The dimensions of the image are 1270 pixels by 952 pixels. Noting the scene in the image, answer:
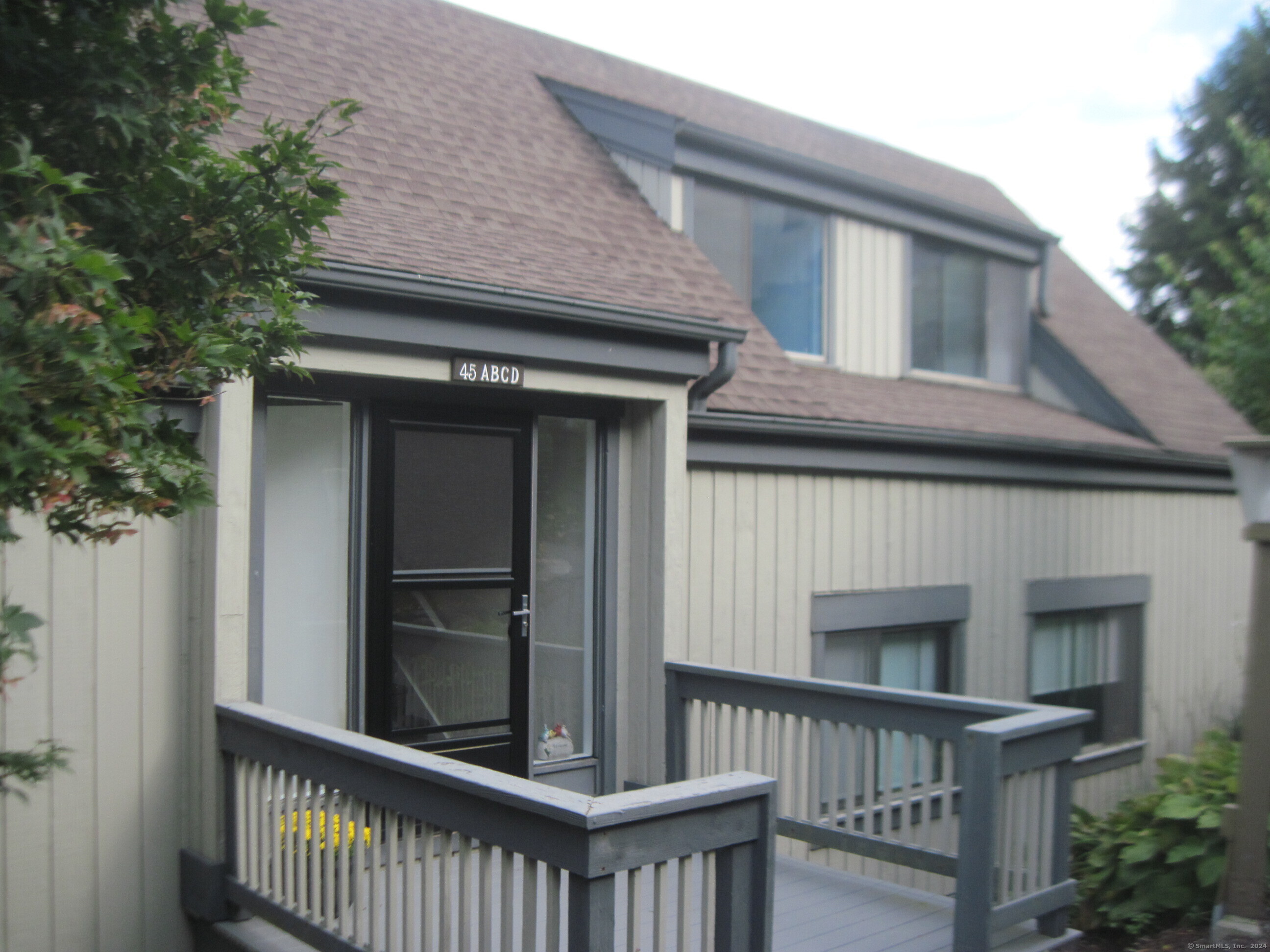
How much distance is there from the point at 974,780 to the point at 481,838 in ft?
6.97

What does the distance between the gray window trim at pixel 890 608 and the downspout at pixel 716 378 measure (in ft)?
5.72

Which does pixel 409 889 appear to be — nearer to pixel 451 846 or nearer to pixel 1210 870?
pixel 451 846

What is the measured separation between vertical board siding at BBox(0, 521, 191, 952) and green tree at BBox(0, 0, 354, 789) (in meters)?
1.44

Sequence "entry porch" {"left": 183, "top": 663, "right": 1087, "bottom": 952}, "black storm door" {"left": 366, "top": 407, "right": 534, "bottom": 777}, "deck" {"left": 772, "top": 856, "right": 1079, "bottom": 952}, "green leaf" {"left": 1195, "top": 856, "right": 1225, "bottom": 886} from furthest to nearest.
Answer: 1. "green leaf" {"left": 1195, "top": 856, "right": 1225, "bottom": 886}
2. "black storm door" {"left": 366, "top": 407, "right": 534, "bottom": 777}
3. "deck" {"left": 772, "top": 856, "right": 1079, "bottom": 952}
4. "entry porch" {"left": 183, "top": 663, "right": 1087, "bottom": 952}

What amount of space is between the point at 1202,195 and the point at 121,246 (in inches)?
1087

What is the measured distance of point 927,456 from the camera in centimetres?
844

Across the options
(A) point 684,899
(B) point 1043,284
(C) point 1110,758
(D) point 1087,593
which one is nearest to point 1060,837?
(A) point 684,899

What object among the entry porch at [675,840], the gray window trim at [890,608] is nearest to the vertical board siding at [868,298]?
the gray window trim at [890,608]

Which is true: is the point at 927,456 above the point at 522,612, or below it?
above

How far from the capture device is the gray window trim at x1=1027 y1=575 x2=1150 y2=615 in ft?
31.4

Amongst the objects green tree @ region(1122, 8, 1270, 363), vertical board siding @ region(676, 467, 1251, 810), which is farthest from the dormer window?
green tree @ region(1122, 8, 1270, 363)

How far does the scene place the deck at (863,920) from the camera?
4.67 meters

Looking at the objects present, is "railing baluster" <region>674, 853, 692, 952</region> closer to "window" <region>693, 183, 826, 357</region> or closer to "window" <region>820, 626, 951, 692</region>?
"window" <region>820, 626, 951, 692</region>

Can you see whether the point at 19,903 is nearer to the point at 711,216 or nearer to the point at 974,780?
the point at 974,780
